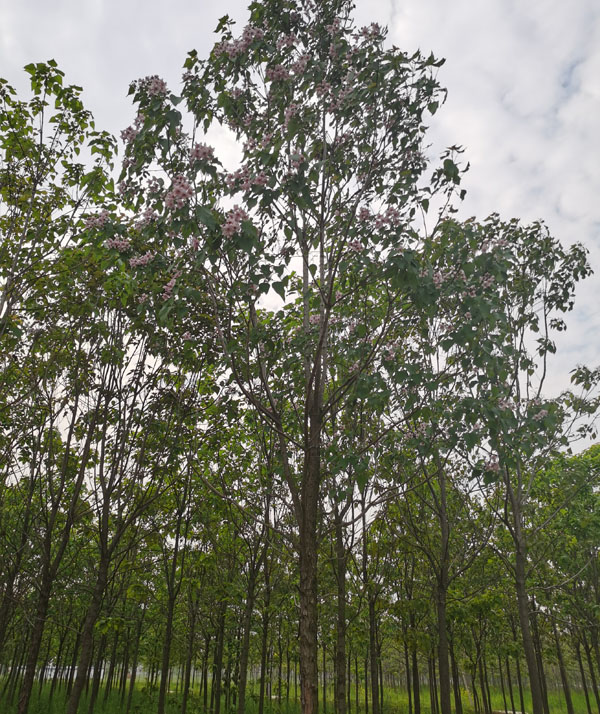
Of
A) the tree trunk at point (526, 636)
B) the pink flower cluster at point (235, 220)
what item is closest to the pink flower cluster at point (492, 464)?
the tree trunk at point (526, 636)

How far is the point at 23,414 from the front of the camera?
29.9 feet

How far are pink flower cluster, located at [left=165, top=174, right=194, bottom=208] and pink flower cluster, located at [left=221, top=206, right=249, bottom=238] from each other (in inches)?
21.0

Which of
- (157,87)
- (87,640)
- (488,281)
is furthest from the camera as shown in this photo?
(87,640)

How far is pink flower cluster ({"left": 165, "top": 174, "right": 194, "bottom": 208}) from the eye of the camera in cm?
412

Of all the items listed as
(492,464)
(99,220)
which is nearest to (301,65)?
(99,220)

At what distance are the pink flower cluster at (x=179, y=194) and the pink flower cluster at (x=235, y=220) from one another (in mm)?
534

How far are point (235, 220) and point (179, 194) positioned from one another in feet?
2.07

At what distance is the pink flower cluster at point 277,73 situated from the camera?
4730 mm

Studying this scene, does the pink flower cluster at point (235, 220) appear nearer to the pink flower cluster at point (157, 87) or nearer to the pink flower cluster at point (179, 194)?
the pink flower cluster at point (179, 194)

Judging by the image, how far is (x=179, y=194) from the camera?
4137 millimetres

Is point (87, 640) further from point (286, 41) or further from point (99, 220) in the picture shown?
point (286, 41)

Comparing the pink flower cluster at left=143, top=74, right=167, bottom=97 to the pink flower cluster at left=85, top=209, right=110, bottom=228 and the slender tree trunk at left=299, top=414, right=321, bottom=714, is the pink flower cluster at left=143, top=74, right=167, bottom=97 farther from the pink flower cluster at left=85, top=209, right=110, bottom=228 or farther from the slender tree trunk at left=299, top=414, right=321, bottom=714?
the slender tree trunk at left=299, top=414, right=321, bottom=714

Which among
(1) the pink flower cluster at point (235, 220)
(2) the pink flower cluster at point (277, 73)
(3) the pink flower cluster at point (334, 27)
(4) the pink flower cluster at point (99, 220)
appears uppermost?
(3) the pink flower cluster at point (334, 27)

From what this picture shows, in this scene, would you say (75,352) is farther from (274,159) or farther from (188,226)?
(274,159)
